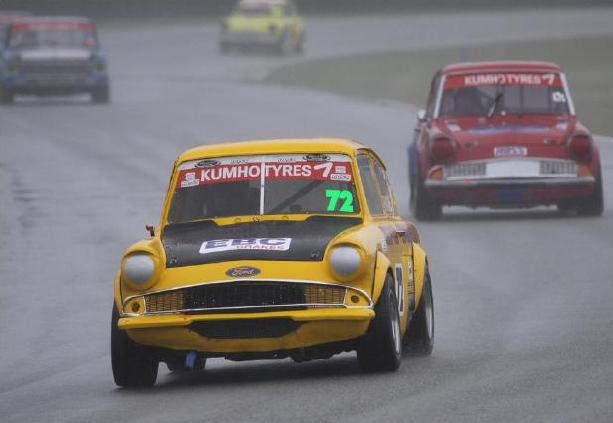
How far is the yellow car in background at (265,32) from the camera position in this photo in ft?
182

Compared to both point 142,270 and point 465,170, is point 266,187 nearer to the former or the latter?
point 142,270

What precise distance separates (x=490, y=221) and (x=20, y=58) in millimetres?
20765

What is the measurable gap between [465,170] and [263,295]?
10.3m

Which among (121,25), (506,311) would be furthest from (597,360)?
(121,25)

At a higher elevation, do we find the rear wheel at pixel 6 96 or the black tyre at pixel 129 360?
the black tyre at pixel 129 360

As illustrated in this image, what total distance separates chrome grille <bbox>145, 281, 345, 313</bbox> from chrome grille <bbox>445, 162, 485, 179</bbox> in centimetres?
1021

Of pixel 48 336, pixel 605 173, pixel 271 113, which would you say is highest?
pixel 48 336

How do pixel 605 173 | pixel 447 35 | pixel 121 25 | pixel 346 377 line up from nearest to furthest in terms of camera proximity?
pixel 346 377, pixel 605 173, pixel 447 35, pixel 121 25

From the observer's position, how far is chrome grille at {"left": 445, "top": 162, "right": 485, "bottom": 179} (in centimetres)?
1998

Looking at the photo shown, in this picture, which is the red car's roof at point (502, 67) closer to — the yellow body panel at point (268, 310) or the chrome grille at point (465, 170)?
the chrome grille at point (465, 170)

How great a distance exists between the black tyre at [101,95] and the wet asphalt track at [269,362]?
1.45 meters

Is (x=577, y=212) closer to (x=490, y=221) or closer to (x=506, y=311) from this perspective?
(x=490, y=221)

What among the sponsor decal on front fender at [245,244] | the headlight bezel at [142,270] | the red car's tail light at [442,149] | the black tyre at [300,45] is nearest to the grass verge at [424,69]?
the black tyre at [300,45]

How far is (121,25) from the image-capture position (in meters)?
66.2
